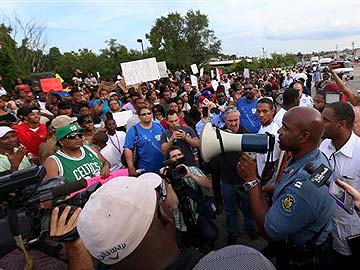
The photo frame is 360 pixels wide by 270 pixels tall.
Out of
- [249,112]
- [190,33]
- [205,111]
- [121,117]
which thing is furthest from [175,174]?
[190,33]

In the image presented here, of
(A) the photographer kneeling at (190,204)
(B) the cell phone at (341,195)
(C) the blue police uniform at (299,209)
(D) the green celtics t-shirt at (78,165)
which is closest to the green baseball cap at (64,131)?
(D) the green celtics t-shirt at (78,165)

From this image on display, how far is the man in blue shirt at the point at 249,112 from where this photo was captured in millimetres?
5812

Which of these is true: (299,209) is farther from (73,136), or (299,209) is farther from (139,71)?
(139,71)

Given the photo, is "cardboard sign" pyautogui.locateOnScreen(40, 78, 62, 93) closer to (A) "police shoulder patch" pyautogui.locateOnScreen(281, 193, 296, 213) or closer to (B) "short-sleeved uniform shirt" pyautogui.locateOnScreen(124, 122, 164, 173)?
(B) "short-sleeved uniform shirt" pyautogui.locateOnScreen(124, 122, 164, 173)

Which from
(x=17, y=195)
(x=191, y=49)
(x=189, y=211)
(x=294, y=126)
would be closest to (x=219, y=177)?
(x=189, y=211)

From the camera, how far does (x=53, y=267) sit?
2895 mm

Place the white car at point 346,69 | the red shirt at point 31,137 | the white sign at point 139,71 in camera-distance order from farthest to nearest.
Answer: the white sign at point 139,71, the white car at point 346,69, the red shirt at point 31,137

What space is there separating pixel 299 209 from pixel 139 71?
7489mm

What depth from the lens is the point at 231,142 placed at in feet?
7.73

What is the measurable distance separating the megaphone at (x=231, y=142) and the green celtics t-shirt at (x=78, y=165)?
125 centimetres

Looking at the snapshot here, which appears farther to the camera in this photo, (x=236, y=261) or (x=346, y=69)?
(x=346, y=69)

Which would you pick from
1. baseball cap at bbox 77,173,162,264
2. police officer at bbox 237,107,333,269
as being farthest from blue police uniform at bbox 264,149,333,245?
baseball cap at bbox 77,173,162,264

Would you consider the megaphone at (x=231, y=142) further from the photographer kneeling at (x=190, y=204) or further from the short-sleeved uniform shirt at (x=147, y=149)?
the short-sleeved uniform shirt at (x=147, y=149)

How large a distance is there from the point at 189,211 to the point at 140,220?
6.60 feet
